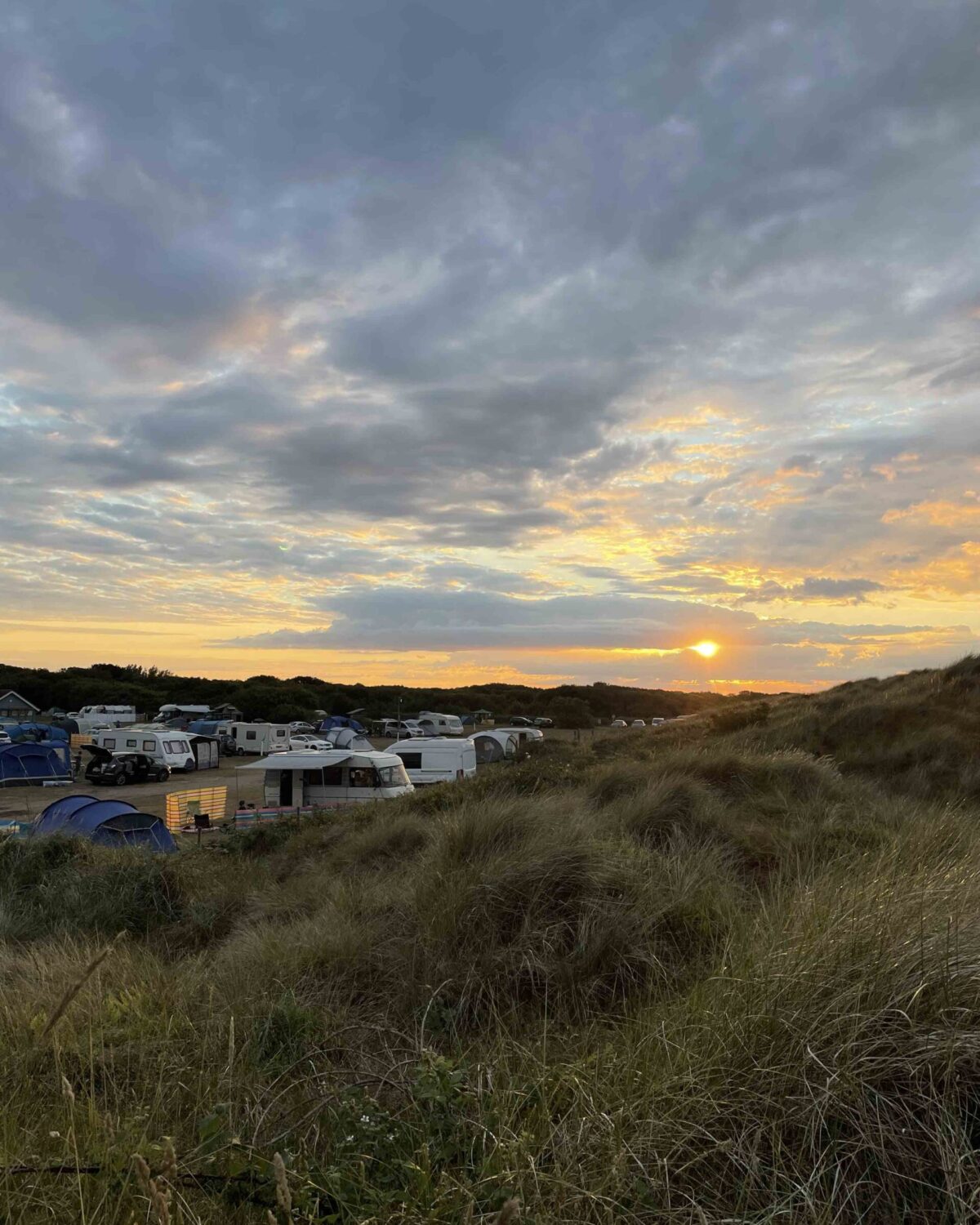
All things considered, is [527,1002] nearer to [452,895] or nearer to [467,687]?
[452,895]

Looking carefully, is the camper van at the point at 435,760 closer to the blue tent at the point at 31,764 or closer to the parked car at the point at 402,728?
the blue tent at the point at 31,764

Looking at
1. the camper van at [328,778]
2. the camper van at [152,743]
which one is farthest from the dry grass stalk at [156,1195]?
the camper van at [152,743]

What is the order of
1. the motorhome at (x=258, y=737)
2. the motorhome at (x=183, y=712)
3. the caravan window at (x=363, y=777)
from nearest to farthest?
the caravan window at (x=363, y=777) < the motorhome at (x=258, y=737) < the motorhome at (x=183, y=712)

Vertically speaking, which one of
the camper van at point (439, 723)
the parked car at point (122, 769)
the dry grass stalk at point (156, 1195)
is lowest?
the parked car at point (122, 769)

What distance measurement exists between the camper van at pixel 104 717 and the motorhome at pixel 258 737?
1242 cm

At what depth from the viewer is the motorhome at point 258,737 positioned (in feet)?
168

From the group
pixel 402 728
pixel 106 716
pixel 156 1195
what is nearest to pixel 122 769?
pixel 402 728

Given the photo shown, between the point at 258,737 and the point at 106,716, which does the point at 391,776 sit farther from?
the point at 106,716

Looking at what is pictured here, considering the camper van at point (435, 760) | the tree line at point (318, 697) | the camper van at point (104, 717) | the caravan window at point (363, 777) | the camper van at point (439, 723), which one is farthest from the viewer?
the tree line at point (318, 697)

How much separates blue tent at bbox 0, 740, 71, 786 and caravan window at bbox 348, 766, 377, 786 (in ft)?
60.2

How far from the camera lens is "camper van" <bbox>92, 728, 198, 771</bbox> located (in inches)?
1544

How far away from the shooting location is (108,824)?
16.0 meters

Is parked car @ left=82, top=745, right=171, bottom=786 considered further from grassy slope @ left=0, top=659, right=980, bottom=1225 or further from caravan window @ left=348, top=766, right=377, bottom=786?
grassy slope @ left=0, top=659, right=980, bottom=1225

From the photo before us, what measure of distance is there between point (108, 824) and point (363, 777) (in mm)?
7890
